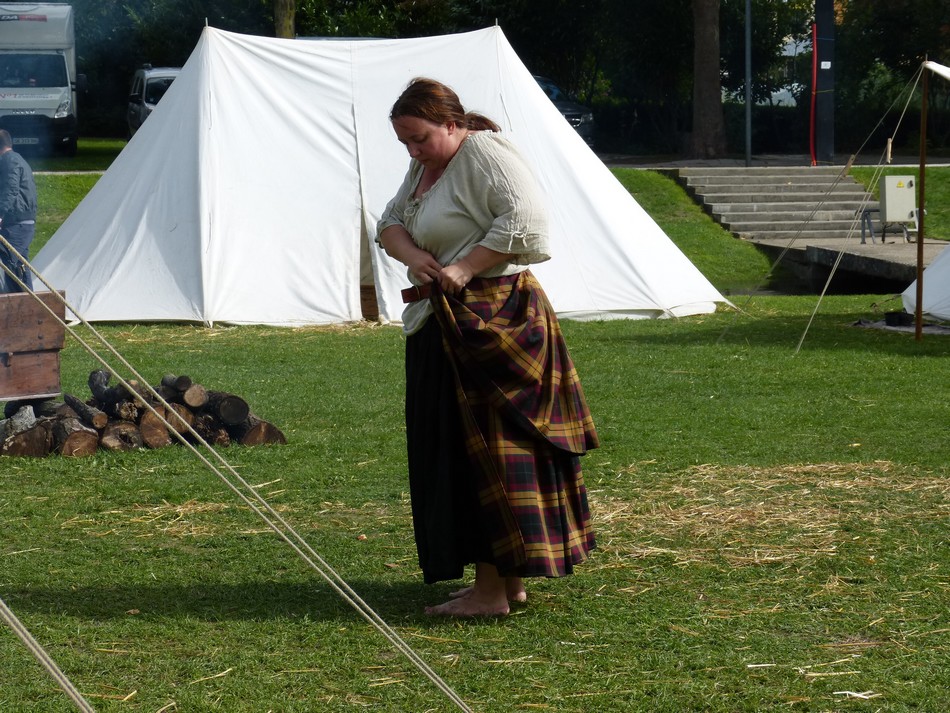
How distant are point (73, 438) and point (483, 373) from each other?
3.28 meters

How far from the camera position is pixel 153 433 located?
6508 mm

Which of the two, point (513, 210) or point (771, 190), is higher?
point (771, 190)

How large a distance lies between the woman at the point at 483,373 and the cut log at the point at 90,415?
3.10m

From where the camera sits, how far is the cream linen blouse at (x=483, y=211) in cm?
374

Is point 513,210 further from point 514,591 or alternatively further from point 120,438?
point 120,438

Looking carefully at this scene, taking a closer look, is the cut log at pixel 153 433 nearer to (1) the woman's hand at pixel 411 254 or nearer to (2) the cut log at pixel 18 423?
(2) the cut log at pixel 18 423

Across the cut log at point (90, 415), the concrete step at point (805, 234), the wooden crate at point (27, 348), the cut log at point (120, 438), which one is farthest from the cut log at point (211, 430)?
the concrete step at point (805, 234)

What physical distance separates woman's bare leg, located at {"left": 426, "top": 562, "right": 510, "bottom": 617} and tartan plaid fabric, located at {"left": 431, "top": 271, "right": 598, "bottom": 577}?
19 centimetres

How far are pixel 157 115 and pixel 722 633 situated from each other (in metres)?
9.20

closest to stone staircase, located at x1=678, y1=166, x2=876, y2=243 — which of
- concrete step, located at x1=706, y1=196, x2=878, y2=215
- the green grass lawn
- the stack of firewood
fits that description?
concrete step, located at x1=706, y1=196, x2=878, y2=215

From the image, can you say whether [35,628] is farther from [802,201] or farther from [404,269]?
[802,201]

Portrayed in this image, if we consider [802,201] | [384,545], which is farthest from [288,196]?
[802,201]

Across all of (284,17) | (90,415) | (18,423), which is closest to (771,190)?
(284,17)

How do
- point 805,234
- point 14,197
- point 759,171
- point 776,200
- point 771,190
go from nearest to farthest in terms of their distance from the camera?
point 14,197 → point 805,234 → point 776,200 → point 771,190 → point 759,171
